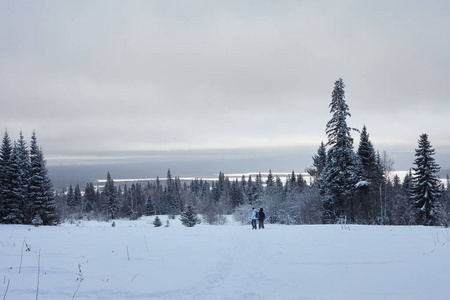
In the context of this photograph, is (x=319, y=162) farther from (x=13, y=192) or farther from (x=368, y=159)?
(x=13, y=192)

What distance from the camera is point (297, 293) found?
4.90 metres

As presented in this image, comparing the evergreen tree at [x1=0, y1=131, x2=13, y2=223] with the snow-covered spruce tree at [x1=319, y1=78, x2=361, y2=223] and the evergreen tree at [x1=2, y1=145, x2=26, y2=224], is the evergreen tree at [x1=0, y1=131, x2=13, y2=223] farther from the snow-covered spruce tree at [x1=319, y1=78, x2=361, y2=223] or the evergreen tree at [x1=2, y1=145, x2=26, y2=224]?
the snow-covered spruce tree at [x1=319, y1=78, x2=361, y2=223]

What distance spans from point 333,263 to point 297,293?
241cm

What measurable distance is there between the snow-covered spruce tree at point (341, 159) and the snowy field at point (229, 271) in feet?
60.7

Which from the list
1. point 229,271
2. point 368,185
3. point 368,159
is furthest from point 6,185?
point 368,159

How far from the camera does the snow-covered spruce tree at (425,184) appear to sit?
28.7m

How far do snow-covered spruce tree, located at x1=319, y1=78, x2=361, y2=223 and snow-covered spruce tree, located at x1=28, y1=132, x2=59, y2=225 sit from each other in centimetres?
2955

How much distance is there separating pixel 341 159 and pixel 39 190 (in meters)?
31.4

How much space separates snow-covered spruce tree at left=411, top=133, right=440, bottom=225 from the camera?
2866 cm

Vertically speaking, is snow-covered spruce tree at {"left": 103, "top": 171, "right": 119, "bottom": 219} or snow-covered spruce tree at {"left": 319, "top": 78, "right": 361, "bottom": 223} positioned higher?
snow-covered spruce tree at {"left": 319, "top": 78, "right": 361, "bottom": 223}

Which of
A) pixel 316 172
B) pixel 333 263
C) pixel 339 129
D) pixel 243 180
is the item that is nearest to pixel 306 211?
pixel 316 172

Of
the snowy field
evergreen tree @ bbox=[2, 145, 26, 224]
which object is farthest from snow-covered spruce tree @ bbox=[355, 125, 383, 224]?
evergreen tree @ bbox=[2, 145, 26, 224]

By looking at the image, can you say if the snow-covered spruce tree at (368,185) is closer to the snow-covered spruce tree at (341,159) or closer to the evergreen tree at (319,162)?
the snow-covered spruce tree at (341,159)

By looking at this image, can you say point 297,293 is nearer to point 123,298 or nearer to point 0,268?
point 123,298
